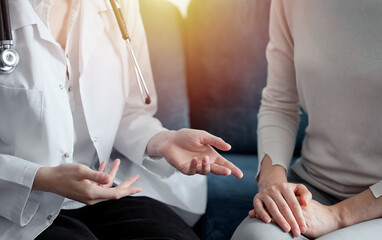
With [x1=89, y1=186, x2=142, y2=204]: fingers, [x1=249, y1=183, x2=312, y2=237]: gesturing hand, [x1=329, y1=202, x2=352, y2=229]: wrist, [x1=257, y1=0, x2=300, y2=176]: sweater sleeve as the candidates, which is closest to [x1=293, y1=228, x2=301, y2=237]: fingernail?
[x1=249, y1=183, x2=312, y2=237]: gesturing hand

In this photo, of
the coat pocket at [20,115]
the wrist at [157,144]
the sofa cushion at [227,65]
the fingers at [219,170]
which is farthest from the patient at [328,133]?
the coat pocket at [20,115]

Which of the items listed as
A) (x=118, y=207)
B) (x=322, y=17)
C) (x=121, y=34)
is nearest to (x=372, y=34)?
(x=322, y=17)

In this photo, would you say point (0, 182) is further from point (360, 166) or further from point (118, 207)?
point (360, 166)

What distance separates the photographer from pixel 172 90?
147cm

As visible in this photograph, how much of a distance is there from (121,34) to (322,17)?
48 centimetres

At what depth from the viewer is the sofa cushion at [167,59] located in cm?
144

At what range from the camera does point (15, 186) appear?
0.90 m

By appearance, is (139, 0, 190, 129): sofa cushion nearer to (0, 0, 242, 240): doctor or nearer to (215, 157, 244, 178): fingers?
(0, 0, 242, 240): doctor

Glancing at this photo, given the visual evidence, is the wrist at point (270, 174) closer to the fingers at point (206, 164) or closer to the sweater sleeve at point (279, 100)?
the sweater sleeve at point (279, 100)

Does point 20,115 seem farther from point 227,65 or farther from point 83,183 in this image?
point 227,65

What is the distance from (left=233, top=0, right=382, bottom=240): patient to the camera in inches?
35.3

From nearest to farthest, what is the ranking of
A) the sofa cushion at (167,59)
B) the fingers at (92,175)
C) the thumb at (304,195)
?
the fingers at (92,175) → the thumb at (304,195) → the sofa cushion at (167,59)

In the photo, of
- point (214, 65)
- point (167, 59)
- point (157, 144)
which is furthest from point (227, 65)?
point (157, 144)

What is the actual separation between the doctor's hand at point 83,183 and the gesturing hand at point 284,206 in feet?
0.87
